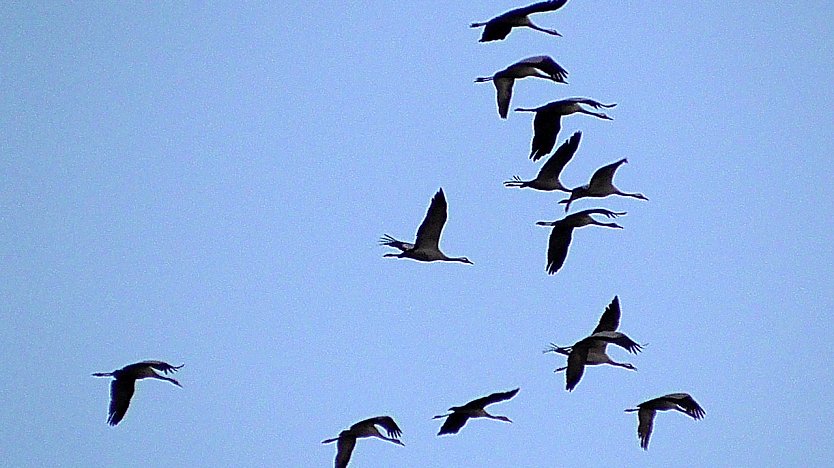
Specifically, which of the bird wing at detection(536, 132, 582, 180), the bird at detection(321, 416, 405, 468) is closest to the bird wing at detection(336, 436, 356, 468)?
the bird at detection(321, 416, 405, 468)

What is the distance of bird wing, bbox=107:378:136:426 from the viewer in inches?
1284

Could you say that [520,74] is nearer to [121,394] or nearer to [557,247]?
[557,247]

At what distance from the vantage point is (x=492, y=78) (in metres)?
32.3

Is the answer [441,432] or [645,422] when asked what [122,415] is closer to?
[441,432]

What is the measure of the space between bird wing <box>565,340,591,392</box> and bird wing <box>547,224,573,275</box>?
2.39 metres

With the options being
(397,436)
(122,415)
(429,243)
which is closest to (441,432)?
(397,436)

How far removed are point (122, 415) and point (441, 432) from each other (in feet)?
16.8

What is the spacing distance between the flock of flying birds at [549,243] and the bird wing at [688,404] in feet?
0.05

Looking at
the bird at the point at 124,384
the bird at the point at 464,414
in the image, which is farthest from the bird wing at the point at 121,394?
the bird at the point at 464,414

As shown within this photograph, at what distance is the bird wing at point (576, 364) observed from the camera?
3077cm

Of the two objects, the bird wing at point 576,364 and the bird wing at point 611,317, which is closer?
the bird wing at point 576,364

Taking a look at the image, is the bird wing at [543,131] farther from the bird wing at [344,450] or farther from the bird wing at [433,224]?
the bird wing at [344,450]

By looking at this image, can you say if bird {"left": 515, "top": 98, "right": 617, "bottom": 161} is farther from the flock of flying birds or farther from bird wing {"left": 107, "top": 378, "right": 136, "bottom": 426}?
bird wing {"left": 107, "top": 378, "right": 136, "bottom": 426}

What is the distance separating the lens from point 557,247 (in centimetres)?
3372
